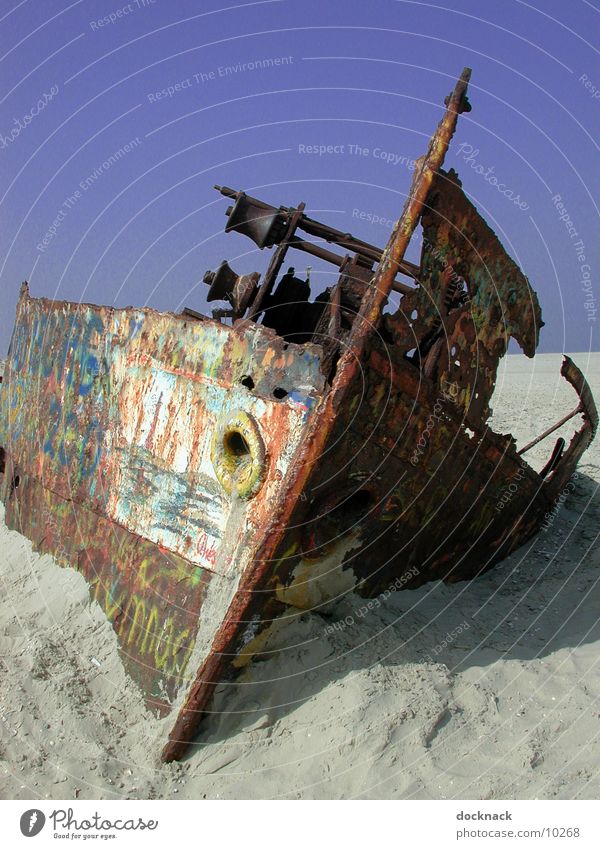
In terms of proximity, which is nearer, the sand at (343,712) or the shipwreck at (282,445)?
the sand at (343,712)

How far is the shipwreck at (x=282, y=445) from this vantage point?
3.90m

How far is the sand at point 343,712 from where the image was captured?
146 inches

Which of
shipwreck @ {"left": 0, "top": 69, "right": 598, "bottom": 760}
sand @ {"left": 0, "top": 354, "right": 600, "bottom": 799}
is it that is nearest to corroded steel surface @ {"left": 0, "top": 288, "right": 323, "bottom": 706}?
shipwreck @ {"left": 0, "top": 69, "right": 598, "bottom": 760}

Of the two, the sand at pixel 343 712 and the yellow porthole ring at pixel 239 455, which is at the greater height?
the yellow porthole ring at pixel 239 455

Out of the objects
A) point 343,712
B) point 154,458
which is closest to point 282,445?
point 154,458

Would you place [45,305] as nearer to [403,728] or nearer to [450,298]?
[450,298]

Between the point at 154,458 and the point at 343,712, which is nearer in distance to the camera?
the point at 343,712

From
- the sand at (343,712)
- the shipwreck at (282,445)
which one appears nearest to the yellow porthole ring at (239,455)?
the shipwreck at (282,445)

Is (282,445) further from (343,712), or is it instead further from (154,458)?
(343,712)

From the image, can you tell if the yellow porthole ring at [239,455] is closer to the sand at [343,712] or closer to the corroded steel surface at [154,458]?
the corroded steel surface at [154,458]

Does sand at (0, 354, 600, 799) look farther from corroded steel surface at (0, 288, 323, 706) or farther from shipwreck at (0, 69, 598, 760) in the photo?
corroded steel surface at (0, 288, 323, 706)

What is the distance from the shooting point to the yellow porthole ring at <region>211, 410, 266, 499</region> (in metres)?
3.98

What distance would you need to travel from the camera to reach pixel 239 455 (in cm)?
415

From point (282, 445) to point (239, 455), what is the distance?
337 mm
